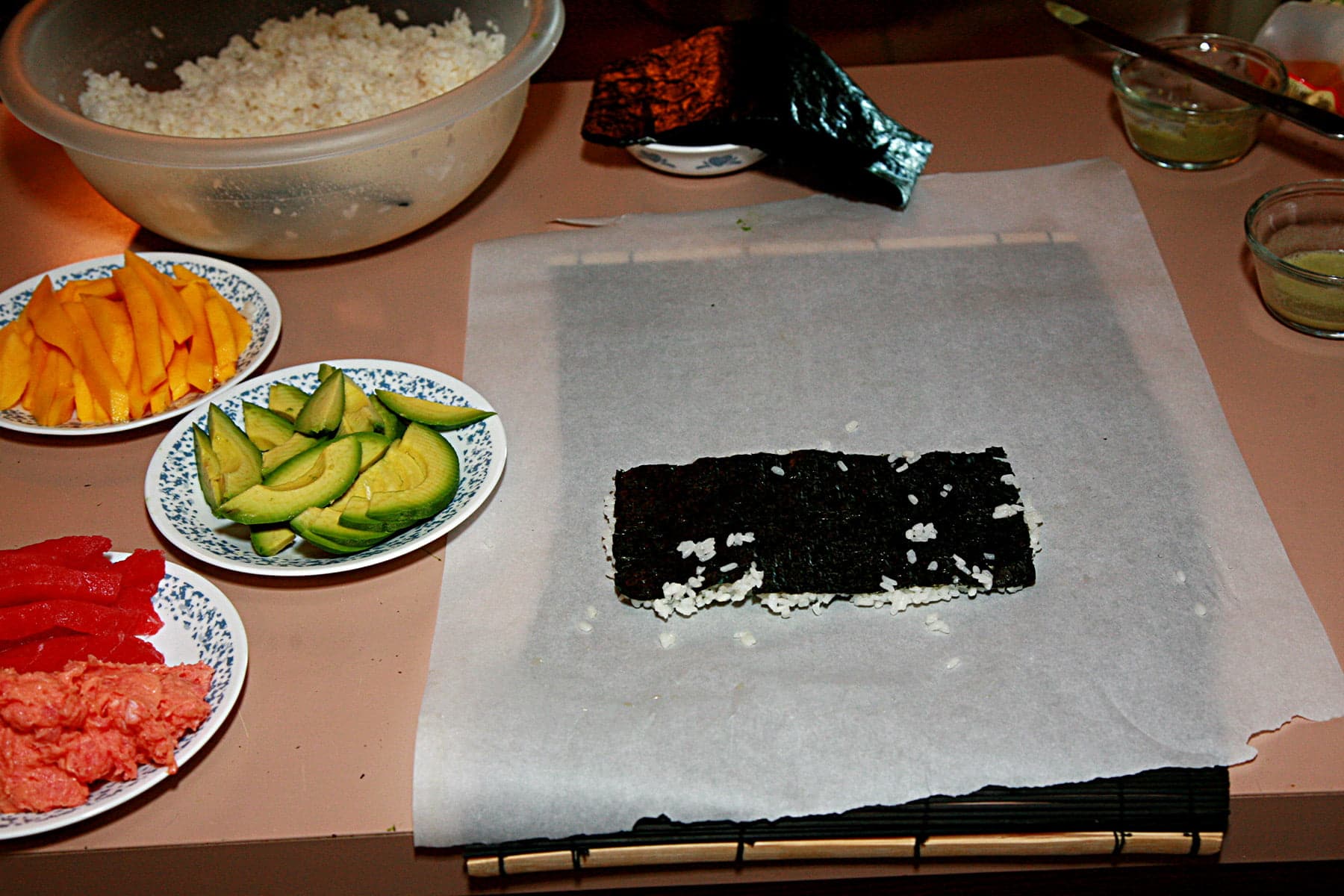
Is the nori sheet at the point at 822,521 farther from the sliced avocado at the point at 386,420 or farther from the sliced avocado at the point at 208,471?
the sliced avocado at the point at 208,471

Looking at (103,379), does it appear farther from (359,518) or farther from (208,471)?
(359,518)

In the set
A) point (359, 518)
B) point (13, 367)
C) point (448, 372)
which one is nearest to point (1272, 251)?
point (448, 372)

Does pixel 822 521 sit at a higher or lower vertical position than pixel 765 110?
lower

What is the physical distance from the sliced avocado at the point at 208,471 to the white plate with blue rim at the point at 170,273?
0.39ft

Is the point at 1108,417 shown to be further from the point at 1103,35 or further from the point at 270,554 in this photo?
the point at 270,554

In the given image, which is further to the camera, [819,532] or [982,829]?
[819,532]

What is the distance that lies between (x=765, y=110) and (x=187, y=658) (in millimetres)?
1051

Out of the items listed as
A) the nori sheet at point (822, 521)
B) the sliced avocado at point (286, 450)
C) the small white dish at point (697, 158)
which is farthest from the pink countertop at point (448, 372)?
the nori sheet at point (822, 521)

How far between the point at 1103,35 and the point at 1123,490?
87 cm

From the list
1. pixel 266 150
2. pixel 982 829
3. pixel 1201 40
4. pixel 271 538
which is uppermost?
pixel 266 150

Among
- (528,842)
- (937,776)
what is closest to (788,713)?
(937,776)

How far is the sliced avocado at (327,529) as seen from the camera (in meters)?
1.12

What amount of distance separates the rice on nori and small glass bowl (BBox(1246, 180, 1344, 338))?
1.67 feet

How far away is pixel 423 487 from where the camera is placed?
118 cm
